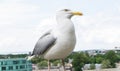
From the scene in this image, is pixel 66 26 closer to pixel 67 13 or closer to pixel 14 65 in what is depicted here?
pixel 67 13

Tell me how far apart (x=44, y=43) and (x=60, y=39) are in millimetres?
122

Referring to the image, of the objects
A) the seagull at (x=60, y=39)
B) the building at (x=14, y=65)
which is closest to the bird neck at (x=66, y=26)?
the seagull at (x=60, y=39)

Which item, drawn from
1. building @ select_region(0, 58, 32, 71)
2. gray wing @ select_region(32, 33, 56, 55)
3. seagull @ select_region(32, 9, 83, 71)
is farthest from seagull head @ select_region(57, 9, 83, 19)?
building @ select_region(0, 58, 32, 71)

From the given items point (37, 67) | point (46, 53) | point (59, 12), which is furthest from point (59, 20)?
point (37, 67)

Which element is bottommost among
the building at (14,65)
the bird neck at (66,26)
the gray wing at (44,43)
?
the gray wing at (44,43)

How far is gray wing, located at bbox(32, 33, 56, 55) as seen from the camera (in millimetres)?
2340

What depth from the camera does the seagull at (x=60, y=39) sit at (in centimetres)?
227

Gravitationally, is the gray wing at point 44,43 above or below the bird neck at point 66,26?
below

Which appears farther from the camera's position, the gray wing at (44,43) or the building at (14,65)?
the building at (14,65)

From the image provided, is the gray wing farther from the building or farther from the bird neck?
the building

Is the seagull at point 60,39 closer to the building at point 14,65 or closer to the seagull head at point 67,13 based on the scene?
the seagull head at point 67,13

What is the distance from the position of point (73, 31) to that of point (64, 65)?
21cm

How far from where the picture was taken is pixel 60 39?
2.29 metres

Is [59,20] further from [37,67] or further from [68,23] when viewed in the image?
[37,67]
